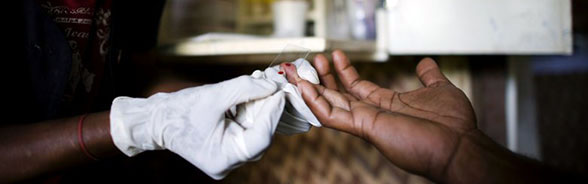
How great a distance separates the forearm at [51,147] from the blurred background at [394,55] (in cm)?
36

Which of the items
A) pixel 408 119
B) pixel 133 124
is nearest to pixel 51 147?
pixel 133 124

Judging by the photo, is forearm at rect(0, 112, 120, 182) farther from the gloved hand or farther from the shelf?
the shelf

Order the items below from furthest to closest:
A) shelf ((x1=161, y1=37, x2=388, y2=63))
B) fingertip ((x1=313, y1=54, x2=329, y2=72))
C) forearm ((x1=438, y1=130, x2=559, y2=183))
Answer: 1. shelf ((x1=161, y1=37, x2=388, y2=63))
2. fingertip ((x1=313, y1=54, x2=329, y2=72))
3. forearm ((x1=438, y1=130, x2=559, y2=183))

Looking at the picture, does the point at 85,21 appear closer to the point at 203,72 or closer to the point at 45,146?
the point at 45,146

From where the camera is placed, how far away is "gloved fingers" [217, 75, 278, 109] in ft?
1.83

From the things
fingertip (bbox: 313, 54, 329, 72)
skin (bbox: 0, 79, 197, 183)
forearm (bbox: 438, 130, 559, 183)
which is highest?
fingertip (bbox: 313, 54, 329, 72)

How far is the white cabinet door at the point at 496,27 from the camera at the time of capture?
87cm

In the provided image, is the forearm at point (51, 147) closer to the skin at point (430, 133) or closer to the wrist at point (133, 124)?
the wrist at point (133, 124)

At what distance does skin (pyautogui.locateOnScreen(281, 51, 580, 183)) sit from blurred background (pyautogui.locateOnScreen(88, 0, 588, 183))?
0.21 metres

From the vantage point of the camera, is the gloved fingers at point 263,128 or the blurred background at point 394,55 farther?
the blurred background at point 394,55

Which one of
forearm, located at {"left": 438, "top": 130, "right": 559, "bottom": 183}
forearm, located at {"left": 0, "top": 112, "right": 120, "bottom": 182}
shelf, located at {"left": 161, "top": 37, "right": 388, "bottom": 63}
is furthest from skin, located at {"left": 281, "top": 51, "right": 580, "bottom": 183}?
forearm, located at {"left": 0, "top": 112, "right": 120, "bottom": 182}

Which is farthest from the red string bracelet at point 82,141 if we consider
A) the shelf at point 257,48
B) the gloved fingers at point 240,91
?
the shelf at point 257,48

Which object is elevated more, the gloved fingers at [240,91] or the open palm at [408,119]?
the gloved fingers at [240,91]

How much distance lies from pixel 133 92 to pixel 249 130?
54 centimetres
